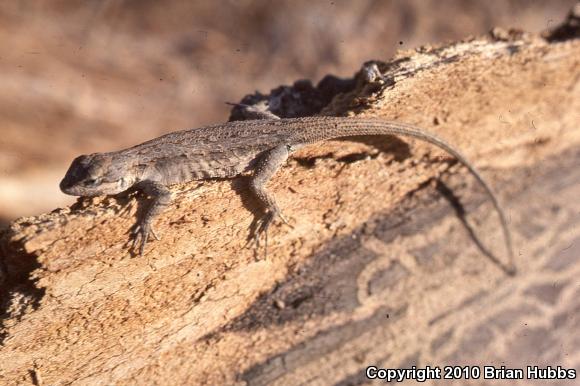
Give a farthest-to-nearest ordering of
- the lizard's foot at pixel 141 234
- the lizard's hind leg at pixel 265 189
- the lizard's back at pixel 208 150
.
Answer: the lizard's back at pixel 208 150 → the lizard's hind leg at pixel 265 189 → the lizard's foot at pixel 141 234

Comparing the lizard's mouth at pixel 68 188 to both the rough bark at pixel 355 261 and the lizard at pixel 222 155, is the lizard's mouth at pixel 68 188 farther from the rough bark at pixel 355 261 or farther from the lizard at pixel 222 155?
the rough bark at pixel 355 261

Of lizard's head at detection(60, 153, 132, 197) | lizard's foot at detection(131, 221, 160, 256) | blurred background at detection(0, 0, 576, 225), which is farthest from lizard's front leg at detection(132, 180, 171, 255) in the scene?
blurred background at detection(0, 0, 576, 225)

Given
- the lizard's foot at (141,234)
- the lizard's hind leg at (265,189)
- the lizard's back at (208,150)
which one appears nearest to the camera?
the lizard's foot at (141,234)

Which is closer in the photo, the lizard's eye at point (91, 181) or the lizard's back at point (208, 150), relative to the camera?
the lizard's eye at point (91, 181)

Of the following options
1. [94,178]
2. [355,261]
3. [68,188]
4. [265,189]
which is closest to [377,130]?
[265,189]

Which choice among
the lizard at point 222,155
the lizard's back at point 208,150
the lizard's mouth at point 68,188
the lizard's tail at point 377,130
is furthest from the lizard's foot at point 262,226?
the lizard's mouth at point 68,188

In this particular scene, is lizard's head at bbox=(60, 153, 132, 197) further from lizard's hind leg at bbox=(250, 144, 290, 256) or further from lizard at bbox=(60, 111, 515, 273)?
lizard's hind leg at bbox=(250, 144, 290, 256)

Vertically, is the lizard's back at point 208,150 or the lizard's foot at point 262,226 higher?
the lizard's back at point 208,150

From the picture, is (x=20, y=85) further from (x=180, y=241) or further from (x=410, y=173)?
(x=410, y=173)
